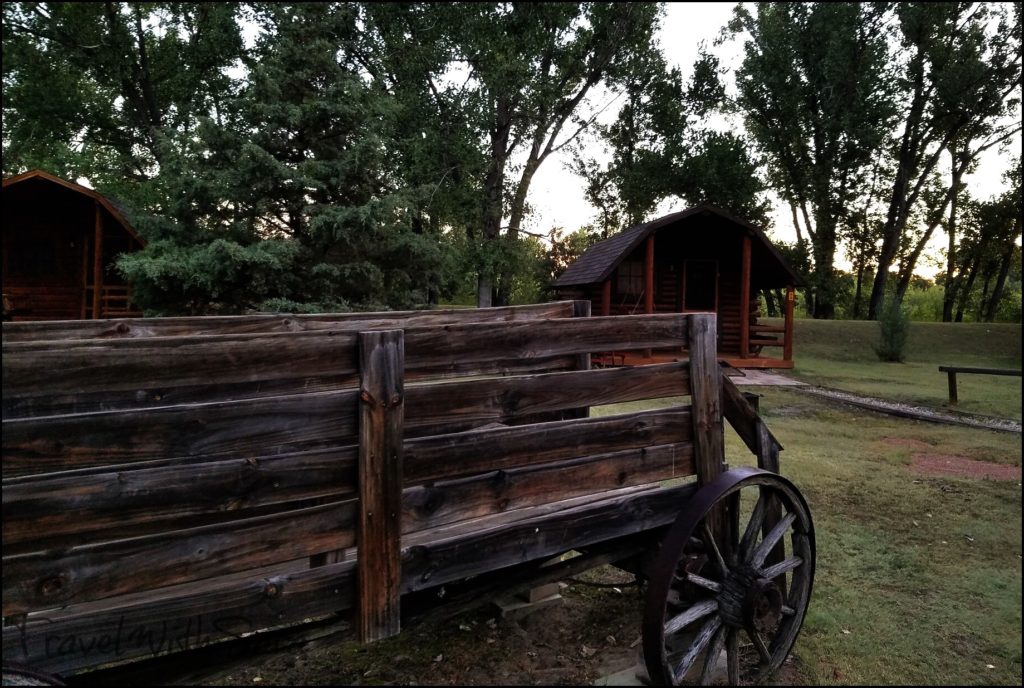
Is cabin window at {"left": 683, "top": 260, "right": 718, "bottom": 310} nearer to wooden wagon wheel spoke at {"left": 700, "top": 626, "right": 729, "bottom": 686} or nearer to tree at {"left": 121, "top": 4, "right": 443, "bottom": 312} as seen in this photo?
tree at {"left": 121, "top": 4, "right": 443, "bottom": 312}

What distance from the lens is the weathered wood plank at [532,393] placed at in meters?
2.59

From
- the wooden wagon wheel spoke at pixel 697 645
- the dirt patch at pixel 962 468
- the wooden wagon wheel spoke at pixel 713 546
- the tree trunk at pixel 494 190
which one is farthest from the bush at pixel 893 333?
the wooden wagon wheel spoke at pixel 697 645

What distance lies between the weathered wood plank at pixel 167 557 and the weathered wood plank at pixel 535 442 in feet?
1.14

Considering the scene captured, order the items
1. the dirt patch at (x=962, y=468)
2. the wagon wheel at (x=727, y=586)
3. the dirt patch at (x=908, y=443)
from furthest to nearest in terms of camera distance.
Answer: the dirt patch at (x=908, y=443) < the dirt patch at (x=962, y=468) < the wagon wheel at (x=727, y=586)

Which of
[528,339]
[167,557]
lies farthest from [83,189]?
[167,557]

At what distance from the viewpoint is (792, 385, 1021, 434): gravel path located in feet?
38.2

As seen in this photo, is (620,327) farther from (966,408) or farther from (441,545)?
(966,408)

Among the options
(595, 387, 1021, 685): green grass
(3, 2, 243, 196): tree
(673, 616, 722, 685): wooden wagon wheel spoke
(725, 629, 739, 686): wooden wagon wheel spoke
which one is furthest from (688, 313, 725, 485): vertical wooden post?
(3, 2, 243, 196): tree

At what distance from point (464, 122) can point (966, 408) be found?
58.5 feet

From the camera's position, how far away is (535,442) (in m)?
2.88

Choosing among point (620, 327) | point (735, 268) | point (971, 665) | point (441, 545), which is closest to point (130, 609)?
point (441, 545)

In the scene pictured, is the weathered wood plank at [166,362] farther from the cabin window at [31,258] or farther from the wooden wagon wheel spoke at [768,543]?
the cabin window at [31,258]

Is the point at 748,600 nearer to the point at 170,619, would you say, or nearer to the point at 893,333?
the point at 170,619

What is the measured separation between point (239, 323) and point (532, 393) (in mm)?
1501
